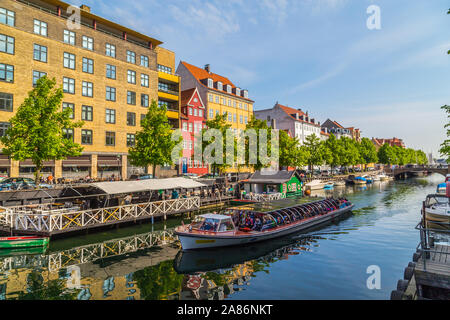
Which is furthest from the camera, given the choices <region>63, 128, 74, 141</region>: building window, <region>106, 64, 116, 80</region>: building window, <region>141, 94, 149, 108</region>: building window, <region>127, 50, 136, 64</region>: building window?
<region>141, 94, 149, 108</region>: building window

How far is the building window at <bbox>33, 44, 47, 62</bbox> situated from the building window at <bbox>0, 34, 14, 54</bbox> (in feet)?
8.54

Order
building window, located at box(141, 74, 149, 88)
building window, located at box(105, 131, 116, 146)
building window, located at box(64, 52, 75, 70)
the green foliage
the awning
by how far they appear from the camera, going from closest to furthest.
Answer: the green foliage → the awning → building window, located at box(64, 52, 75, 70) → building window, located at box(105, 131, 116, 146) → building window, located at box(141, 74, 149, 88)

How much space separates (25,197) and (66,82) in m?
21.8

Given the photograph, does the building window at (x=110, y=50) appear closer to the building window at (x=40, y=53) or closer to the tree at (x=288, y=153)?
the building window at (x=40, y=53)

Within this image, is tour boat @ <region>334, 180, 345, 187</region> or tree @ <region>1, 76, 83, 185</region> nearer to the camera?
tree @ <region>1, 76, 83, 185</region>

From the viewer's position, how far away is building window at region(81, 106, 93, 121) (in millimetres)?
45319

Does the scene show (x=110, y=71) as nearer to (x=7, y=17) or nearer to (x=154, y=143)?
(x=7, y=17)

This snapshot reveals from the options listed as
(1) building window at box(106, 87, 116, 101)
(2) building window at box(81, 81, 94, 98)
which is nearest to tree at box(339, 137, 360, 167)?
(1) building window at box(106, 87, 116, 101)

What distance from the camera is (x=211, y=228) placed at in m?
21.1

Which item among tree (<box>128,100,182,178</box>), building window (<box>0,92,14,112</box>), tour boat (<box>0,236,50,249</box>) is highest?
building window (<box>0,92,14,112</box>)

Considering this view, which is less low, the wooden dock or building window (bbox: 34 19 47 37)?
building window (bbox: 34 19 47 37)

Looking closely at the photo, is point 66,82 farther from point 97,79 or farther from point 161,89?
point 161,89

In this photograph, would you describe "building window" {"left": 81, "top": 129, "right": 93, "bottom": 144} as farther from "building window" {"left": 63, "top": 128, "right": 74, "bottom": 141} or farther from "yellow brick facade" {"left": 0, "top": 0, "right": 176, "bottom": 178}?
"building window" {"left": 63, "top": 128, "right": 74, "bottom": 141}
